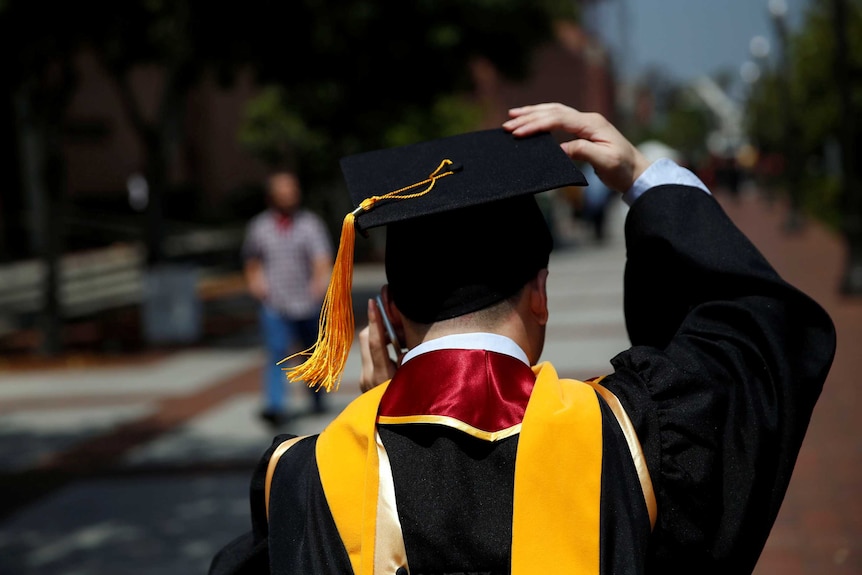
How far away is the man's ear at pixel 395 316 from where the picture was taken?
72.2 inches

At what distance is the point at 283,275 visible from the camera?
7.59 meters

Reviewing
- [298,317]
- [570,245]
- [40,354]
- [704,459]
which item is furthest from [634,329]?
[570,245]

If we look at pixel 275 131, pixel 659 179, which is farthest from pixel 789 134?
pixel 659 179

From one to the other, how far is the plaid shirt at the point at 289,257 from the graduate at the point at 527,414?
5.74 metres

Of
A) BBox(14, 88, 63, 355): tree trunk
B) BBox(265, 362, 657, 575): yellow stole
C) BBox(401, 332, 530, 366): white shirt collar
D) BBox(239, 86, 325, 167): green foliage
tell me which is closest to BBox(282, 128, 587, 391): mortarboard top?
BBox(401, 332, 530, 366): white shirt collar

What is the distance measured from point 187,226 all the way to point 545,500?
29.0m

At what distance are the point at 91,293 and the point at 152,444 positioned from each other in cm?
1028

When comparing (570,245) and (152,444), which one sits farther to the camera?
(570,245)

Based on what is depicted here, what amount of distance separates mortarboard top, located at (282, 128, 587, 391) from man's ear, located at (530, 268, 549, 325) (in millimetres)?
101

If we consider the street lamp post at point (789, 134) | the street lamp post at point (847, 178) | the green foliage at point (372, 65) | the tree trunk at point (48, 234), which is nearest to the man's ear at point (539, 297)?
the green foliage at point (372, 65)

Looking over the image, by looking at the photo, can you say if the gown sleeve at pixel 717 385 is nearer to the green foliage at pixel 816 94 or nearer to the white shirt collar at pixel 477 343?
the white shirt collar at pixel 477 343

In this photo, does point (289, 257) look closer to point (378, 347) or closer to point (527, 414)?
point (378, 347)

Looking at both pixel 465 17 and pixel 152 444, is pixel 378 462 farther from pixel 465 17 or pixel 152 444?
pixel 465 17

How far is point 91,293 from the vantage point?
56.3ft
